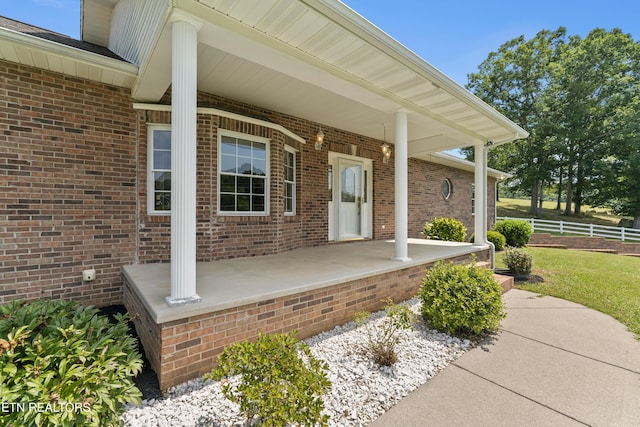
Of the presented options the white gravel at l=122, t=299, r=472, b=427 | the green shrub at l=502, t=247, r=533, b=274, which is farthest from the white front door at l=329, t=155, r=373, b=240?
the white gravel at l=122, t=299, r=472, b=427

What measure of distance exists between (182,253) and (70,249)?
248 centimetres

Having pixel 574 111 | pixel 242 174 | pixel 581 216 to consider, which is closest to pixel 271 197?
pixel 242 174

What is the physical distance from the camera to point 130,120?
4.28m

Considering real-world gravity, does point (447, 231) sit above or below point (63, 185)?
below

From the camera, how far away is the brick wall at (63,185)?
3500mm

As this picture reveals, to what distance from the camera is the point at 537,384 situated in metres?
2.55

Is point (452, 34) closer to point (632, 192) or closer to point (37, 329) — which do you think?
point (37, 329)

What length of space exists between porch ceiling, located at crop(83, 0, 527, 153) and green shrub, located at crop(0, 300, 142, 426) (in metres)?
2.85

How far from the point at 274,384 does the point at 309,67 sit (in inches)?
135

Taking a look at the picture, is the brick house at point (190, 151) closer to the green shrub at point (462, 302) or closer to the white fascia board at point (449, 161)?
the green shrub at point (462, 302)

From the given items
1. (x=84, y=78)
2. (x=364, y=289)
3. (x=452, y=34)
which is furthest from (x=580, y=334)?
(x=452, y=34)

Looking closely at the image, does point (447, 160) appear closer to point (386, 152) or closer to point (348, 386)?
point (386, 152)

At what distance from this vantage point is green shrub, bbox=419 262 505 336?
3.40 m

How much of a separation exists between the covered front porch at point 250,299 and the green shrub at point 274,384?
2.13 ft
